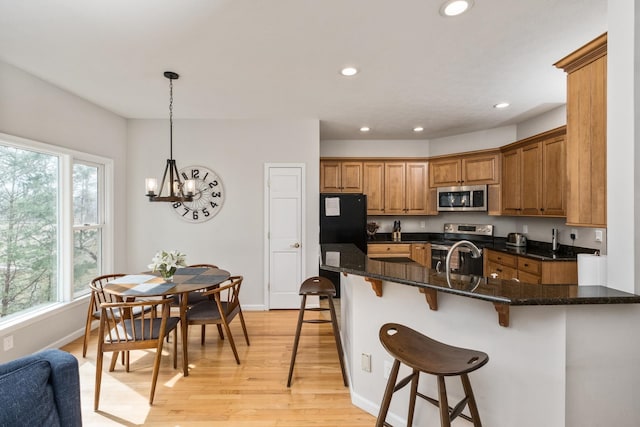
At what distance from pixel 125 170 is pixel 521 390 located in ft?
14.9

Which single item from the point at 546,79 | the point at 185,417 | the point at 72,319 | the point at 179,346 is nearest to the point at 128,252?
the point at 72,319

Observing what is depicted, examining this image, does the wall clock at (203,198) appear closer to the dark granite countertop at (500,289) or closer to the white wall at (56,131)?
the white wall at (56,131)

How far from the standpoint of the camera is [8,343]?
2.40 metres

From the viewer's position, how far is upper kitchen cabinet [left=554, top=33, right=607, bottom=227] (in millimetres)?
1721

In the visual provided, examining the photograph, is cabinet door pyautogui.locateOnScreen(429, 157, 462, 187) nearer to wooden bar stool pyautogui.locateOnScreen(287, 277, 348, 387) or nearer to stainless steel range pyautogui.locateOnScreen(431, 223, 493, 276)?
stainless steel range pyautogui.locateOnScreen(431, 223, 493, 276)

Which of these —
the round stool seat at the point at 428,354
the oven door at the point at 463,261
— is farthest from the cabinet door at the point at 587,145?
the oven door at the point at 463,261

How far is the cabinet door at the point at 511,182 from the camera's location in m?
3.96

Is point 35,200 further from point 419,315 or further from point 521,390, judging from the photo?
point 521,390

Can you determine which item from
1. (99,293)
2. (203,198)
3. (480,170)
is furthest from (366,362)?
(480,170)

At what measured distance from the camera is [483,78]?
107 inches

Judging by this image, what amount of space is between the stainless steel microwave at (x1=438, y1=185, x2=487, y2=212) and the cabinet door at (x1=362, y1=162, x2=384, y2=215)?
952 millimetres

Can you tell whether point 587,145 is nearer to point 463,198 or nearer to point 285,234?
point 463,198

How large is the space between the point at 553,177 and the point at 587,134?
192 centimetres

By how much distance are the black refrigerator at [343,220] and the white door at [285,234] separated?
0.42 meters
